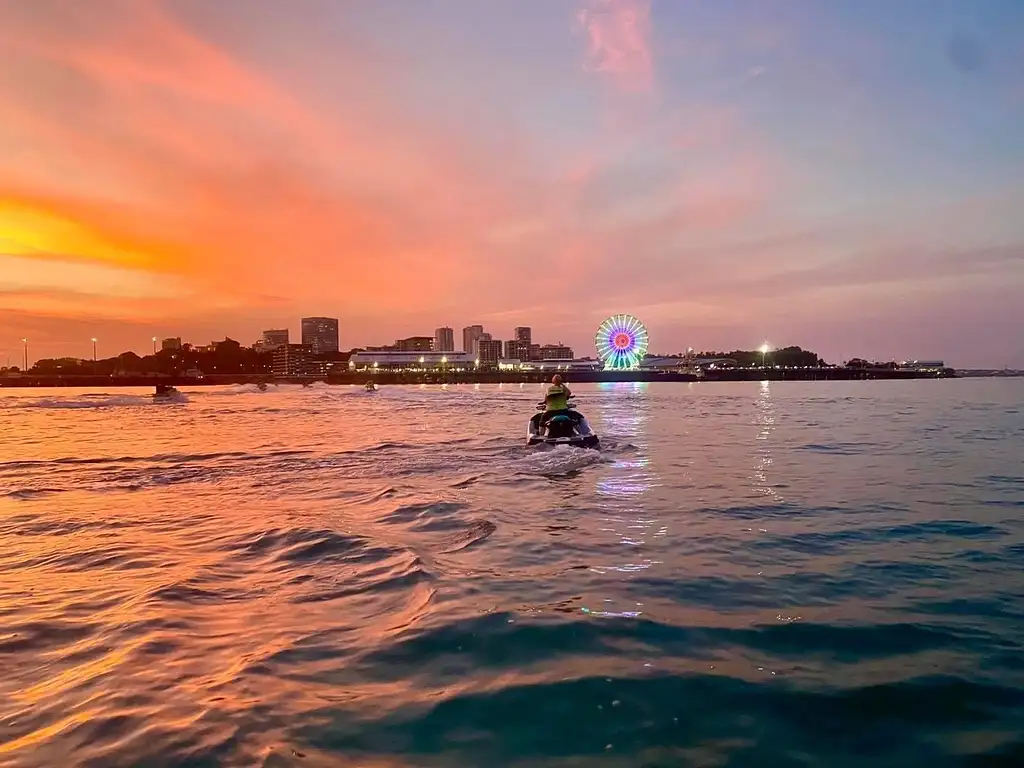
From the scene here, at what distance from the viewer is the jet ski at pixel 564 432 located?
25.1 meters

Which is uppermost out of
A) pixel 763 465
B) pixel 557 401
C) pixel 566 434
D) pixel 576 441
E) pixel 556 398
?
pixel 556 398

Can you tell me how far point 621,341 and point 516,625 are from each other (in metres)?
172

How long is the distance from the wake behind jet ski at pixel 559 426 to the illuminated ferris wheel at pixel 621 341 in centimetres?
15083

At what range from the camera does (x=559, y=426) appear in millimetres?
25562

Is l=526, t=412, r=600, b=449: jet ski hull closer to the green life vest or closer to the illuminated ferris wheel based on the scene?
the green life vest

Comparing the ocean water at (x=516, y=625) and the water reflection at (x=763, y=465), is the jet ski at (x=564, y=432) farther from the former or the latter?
the ocean water at (x=516, y=625)

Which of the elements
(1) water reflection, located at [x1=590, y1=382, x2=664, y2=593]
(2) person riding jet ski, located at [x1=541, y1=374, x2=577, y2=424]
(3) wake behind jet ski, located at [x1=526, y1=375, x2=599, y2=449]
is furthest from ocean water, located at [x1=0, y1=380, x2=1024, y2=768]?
(2) person riding jet ski, located at [x1=541, y1=374, x2=577, y2=424]

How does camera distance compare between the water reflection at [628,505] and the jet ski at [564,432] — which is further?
the jet ski at [564,432]

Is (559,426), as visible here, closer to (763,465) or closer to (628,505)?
(763,465)

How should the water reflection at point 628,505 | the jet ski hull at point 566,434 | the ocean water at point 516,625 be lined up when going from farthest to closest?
the jet ski hull at point 566,434, the water reflection at point 628,505, the ocean water at point 516,625

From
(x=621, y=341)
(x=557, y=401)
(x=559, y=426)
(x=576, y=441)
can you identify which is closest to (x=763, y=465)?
(x=576, y=441)

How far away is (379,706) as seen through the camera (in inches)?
217

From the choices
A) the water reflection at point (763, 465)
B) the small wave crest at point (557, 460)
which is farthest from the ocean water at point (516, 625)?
the small wave crest at point (557, 460)

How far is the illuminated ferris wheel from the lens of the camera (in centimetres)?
17538
